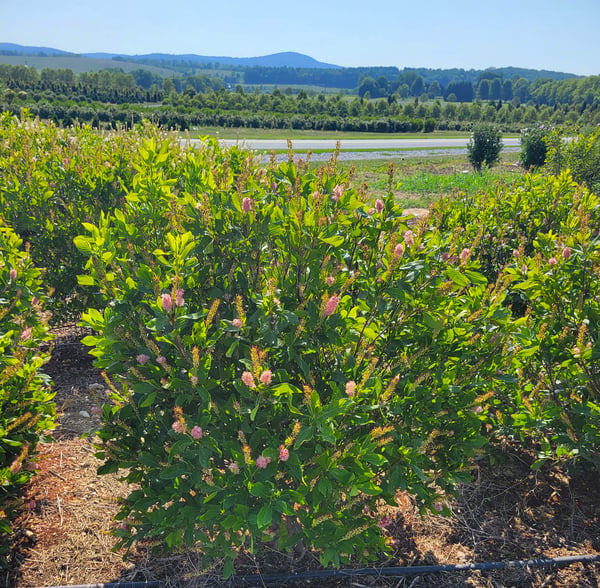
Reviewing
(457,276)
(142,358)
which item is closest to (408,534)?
(457,276)

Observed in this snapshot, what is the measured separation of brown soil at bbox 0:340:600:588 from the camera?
8.07ft

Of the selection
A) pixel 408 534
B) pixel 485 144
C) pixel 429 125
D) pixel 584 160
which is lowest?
pixel 408 534

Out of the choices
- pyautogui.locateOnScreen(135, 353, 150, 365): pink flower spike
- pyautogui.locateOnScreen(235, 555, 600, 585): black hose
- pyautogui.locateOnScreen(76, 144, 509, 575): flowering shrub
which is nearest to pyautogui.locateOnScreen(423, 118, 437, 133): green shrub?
pyautogui.locateOnScreen(76, 144, 509, 575): flowering shrub

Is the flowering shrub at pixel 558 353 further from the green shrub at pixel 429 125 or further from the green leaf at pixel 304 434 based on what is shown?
the green shrub at pixel 429 125

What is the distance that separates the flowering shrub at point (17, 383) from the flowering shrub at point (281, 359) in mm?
566

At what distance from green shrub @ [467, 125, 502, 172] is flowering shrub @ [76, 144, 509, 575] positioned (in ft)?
55.9

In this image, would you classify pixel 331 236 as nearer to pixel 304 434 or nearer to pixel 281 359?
pixel 281 359

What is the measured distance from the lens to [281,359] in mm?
2064

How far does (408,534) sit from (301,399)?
134 cm

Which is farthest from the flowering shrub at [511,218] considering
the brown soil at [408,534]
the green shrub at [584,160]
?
the green shrub at [584,160]

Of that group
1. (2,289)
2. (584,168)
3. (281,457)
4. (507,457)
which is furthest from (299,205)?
(584,168)

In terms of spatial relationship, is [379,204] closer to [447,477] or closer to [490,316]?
[490,316]

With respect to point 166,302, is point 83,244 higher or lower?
higher

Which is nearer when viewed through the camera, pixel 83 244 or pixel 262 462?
pixel 262 462
